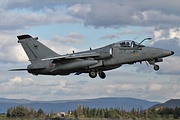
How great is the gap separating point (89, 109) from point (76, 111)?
609 cm

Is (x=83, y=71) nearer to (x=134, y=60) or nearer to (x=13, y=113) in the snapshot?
(x=134, y=60)

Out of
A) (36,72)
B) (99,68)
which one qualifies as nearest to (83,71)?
(99,68)

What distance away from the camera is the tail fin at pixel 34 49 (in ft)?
172

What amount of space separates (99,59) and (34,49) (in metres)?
8.17

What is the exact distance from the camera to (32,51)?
52750 mm

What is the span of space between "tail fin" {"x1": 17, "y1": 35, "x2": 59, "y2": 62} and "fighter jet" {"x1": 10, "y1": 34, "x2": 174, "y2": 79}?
0.70 m

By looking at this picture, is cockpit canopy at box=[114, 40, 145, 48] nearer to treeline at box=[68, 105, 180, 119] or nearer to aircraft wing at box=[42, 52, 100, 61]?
aircraft wing at box=[42, 52, 100, 61]

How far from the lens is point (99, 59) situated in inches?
1882

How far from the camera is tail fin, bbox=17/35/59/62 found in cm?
5234

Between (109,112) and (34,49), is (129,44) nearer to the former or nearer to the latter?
(34,49)

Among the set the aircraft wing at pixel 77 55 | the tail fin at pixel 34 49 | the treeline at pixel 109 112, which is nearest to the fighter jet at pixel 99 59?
the aircraft wing at pixel 77 55

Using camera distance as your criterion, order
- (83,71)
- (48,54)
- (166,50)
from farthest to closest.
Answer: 1. (48,54)
2. (83,71)
3. (166,50)

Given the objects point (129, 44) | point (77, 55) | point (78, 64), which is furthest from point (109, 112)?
point (129, 44)

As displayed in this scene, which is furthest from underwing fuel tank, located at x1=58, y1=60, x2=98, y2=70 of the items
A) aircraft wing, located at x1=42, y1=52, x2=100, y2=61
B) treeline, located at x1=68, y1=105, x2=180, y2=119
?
treeline, located at x1=68, y1=105, x2=180, y2=119
